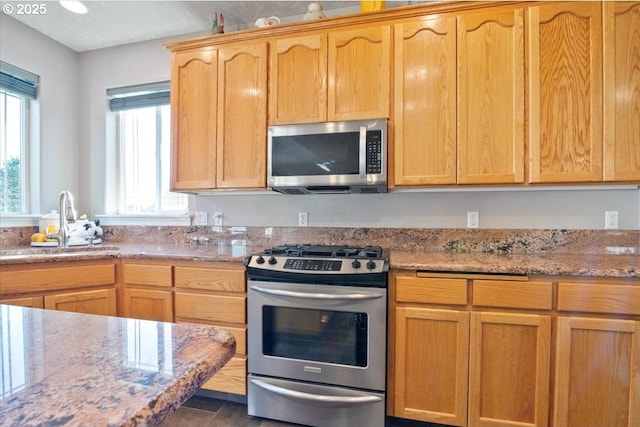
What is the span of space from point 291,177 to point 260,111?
0.53 metres

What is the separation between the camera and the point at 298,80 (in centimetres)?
214

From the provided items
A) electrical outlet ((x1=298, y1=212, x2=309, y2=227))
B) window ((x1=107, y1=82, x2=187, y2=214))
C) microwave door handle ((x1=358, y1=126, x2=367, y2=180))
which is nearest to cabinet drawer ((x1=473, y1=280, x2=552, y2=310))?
microwave door handle ((x1=358, y1=126, x2=367, y2=180))

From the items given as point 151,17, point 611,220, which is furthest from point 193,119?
point 611,220

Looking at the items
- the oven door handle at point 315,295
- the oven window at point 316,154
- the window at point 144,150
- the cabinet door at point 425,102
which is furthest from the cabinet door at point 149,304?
the cabinet door at point 425,102

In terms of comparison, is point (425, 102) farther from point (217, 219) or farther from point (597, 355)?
point (217, 219)

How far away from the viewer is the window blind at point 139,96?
2.84m

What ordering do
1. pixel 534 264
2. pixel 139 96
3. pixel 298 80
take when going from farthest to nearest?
1. pixel 139 96
2. pixel 298 80
3. pixel 534 264

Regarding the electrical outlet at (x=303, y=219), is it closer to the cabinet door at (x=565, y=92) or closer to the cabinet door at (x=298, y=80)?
the cabinet door at (x=298, y=80)

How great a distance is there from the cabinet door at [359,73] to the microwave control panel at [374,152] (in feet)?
0.43

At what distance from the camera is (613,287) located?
4.79ft

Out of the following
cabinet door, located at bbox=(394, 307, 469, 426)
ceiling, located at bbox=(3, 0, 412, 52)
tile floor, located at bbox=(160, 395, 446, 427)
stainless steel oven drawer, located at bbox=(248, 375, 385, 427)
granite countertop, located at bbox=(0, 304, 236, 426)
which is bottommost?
tile floor, located at bbox=(160, 395, 446, 427)

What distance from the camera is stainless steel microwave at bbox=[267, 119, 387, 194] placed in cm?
195

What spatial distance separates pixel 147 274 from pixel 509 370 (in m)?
2.12

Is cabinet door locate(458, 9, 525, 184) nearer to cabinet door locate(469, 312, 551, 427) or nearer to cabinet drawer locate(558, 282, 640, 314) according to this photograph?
cabinet drawer locate(558, 282, 640, 314)
